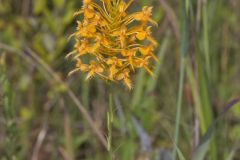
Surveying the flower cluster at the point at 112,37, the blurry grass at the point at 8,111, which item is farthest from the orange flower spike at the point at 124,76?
the blurry grass at the point at 8,111

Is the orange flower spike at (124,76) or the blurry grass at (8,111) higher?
the blurry grass at (8,111)

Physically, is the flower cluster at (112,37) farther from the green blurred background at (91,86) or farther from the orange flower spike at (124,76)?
the green blurred background at (91,86)

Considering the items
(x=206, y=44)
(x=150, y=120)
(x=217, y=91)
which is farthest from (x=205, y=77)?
(x=217, y=91)

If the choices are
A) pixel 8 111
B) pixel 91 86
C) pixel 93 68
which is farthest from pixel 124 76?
pixel 91 86

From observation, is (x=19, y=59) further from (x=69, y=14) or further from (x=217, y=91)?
(x=217, y=91)

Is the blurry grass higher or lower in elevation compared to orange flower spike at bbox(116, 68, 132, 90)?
higher

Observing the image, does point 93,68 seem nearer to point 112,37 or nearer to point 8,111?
point 112,37

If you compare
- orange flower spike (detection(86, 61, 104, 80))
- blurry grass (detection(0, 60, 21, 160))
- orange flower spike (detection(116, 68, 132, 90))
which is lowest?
orange flower spike (detection(116, 68, 132, 90))

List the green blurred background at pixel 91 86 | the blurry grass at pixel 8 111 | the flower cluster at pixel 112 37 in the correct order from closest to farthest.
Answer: the flower cluster at pixel 112 37 < the blurry grass at pixel 8 111 < the green blurred background at pixel 91 86

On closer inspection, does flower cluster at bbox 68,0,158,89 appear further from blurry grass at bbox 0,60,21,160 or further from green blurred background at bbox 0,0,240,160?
green blurred background at bbox 0,0,240,160

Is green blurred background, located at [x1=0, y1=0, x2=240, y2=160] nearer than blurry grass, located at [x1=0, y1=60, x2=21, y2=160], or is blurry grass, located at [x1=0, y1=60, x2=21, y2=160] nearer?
blurry grass, located at [x1=0, y1=60, x2=21, y2=160]

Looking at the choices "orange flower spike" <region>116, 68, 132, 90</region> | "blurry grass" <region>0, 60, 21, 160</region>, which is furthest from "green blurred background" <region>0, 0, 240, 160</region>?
"orange flower spike" <region>116, 68, 132, 90</region>
